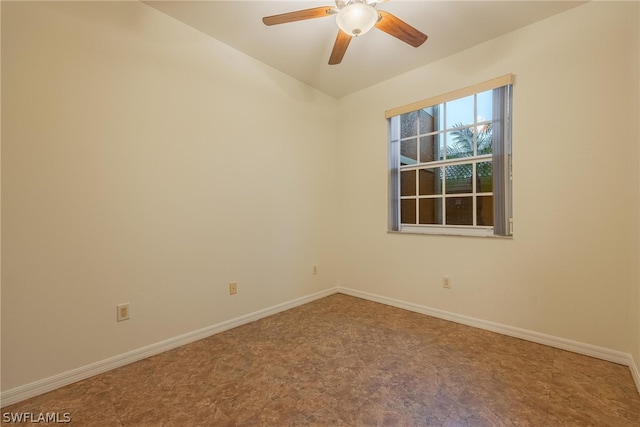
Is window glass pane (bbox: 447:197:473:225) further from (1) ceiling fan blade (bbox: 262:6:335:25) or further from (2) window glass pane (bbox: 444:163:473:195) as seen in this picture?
(1) ceiling fan blade (bbox: 262:6:335:25)

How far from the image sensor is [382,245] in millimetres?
3195

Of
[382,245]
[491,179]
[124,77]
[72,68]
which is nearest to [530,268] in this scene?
[491,179]

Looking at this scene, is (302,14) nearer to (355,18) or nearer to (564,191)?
(355,18)

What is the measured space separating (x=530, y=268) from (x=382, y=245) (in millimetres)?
1380

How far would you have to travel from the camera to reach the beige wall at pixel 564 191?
1873 mm

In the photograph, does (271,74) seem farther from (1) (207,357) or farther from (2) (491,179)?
(1) (207,357)

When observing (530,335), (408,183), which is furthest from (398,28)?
(530,335)

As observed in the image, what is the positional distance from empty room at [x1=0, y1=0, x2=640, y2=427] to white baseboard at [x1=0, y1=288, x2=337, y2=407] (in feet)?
0.04

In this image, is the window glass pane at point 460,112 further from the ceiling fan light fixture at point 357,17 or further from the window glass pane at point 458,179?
the ceiling fan light fixture at point 357,17

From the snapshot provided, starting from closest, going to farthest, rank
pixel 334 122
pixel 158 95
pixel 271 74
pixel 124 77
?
1. pixel 124 77
2. pixel 158 95
3. pixel 271 74
4. pixel 334 122

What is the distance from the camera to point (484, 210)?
2.56m

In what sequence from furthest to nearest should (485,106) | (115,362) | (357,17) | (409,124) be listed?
(409,124), (485,106), (115,362), (357,17)

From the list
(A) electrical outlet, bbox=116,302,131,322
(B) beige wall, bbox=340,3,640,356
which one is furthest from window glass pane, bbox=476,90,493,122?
(A) electrical outlet, bbox=116,302,131,322

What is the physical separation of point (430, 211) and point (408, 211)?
0.82 feet
